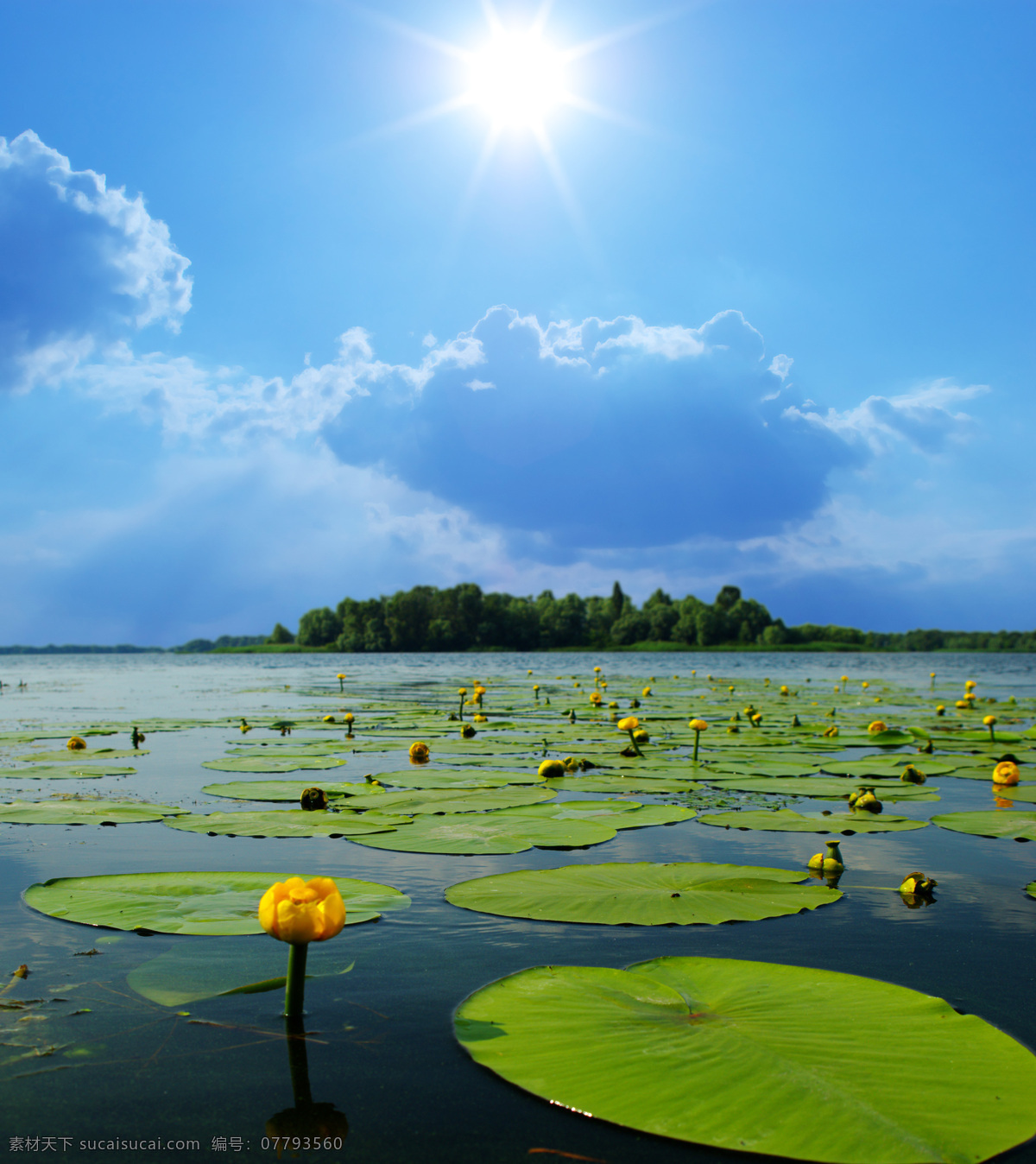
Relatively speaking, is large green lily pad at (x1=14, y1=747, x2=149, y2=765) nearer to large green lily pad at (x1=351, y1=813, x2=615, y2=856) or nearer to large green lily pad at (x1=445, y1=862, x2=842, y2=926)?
large green lily pad at (x1=351, y1=813, x2=615, y2=856)

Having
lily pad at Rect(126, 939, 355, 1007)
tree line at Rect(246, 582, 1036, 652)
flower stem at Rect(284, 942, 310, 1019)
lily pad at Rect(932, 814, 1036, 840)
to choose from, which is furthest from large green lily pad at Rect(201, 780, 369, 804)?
tree line at Rect(246, 582, 1036, 652)

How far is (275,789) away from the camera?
270 inches

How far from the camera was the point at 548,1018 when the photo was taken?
2.41 metres

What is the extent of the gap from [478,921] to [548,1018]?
114cm

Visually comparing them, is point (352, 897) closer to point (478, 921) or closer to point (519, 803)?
point (478, 921)

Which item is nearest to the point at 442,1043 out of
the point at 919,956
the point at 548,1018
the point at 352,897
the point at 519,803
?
the point at 548,1018

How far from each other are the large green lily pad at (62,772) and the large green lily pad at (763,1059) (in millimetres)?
6609

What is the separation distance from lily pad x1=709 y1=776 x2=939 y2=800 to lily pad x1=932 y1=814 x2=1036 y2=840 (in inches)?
36.7

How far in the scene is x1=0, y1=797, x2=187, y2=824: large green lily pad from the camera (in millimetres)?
5492

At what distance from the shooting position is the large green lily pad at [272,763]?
8.12 meters

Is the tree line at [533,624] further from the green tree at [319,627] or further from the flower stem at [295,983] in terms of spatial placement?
the flower stem at [295,983]

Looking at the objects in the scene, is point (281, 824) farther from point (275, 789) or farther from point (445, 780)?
point (445, 780)

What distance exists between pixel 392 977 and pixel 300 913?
35.9 inches

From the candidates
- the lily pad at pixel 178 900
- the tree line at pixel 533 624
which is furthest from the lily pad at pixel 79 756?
the tree line at pixel 533 624
